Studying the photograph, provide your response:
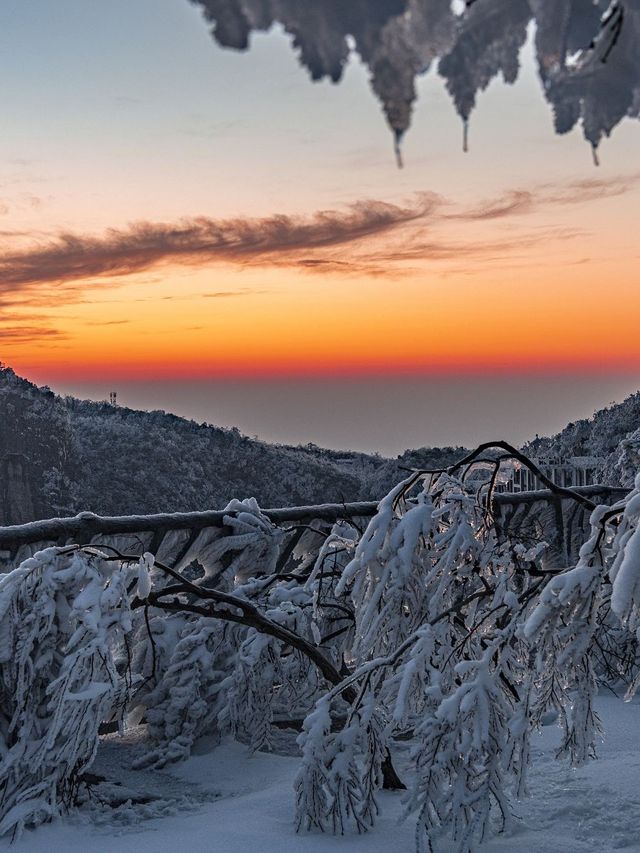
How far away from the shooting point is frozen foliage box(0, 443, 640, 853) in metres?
3.23

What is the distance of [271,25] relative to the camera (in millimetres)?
1427

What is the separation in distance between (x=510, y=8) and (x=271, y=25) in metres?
0.52

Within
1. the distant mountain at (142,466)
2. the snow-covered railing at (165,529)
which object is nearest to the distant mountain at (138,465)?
the distant mountain at (142,466)

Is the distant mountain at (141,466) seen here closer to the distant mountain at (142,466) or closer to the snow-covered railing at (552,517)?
the distant mountain at (142,466)

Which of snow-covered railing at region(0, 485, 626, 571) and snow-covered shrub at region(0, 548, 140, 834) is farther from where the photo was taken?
snow-covered railing at region(0, 485, 626, 571)

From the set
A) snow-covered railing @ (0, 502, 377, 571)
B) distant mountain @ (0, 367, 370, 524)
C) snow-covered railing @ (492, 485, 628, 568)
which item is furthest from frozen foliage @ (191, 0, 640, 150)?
distant mountain @ (0, 367, 370, 524)

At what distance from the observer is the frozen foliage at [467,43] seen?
57.2 inches

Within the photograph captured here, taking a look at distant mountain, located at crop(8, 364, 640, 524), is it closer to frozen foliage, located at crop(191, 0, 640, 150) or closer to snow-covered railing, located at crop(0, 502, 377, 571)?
snow-covered railing, located at crop(0, 502, 377, 571)

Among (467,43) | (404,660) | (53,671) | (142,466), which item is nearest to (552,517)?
(404,660)

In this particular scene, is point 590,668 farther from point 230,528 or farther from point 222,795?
point 230,528

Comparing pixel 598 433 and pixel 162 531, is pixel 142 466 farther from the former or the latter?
pixel 162 531

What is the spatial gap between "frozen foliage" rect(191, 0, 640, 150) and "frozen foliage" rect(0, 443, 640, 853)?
1.34 m

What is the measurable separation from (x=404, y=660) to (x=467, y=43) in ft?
8.34

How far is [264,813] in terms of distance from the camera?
3984mm
